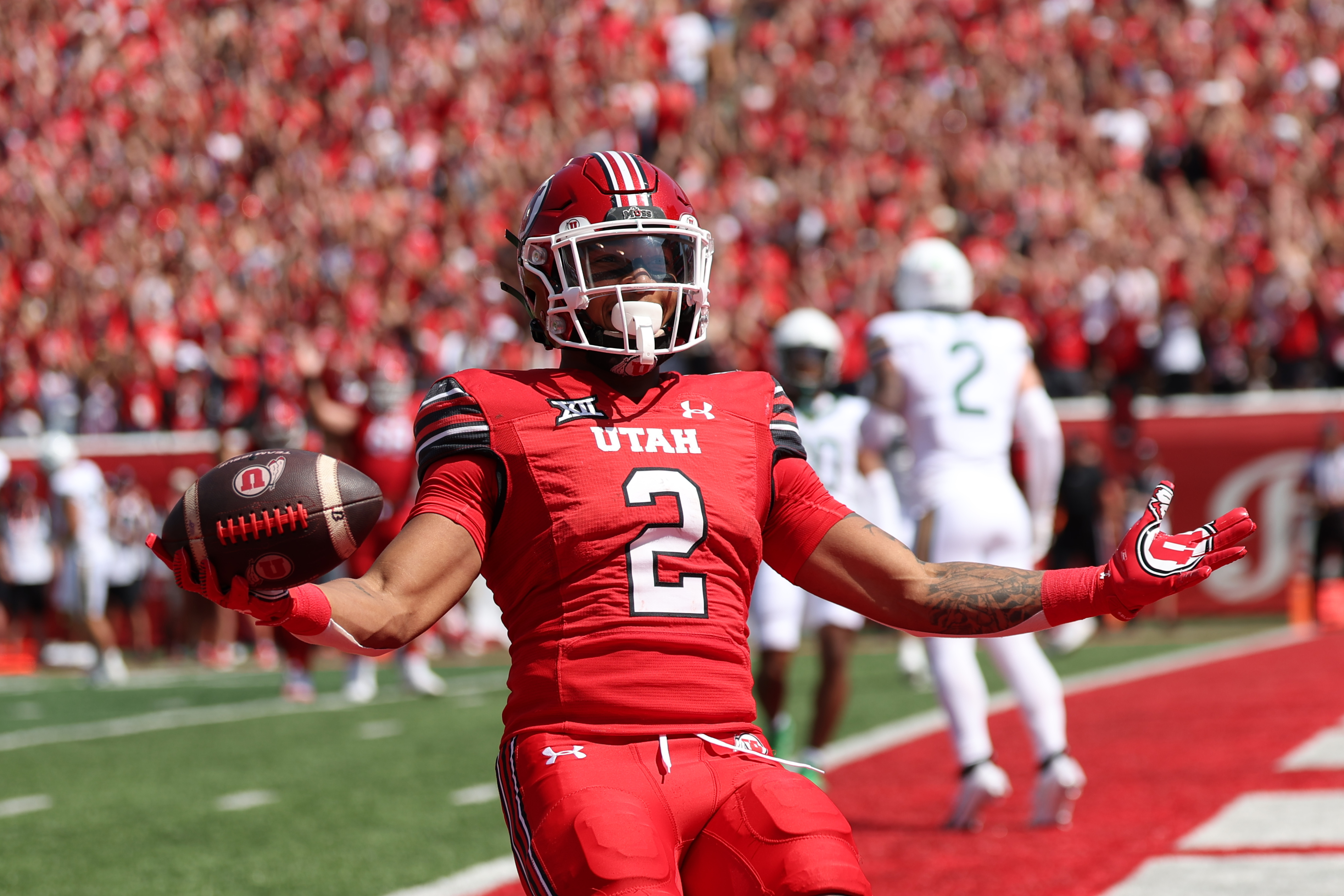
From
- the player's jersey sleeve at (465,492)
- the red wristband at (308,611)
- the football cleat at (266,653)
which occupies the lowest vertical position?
the football cleat at (266,653)

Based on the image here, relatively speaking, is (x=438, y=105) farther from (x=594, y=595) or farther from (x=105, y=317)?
(x=594, y=595)

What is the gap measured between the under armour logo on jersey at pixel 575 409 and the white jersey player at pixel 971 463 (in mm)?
2861

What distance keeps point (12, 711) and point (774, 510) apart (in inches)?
343

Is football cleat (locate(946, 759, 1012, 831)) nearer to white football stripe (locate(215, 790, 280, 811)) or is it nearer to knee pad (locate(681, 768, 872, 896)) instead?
white football stripe (locate(215, 790, 280, 811))

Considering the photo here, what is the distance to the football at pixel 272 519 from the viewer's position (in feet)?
7.66

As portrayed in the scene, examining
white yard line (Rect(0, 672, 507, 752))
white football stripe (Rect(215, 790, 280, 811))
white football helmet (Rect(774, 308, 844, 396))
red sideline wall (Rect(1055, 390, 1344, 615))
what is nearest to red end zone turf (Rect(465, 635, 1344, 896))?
white football helmet (Rect(774, 308, 844, 396))

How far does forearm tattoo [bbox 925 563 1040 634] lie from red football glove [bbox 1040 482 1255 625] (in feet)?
0.33

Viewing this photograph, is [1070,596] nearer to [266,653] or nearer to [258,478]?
[258,478]

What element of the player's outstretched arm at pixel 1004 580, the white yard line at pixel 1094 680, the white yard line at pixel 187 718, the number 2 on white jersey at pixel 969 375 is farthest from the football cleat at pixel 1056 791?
the white yard line at pixel 187 718

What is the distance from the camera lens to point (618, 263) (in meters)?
2.74

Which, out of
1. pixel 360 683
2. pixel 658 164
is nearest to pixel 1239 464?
pixel 360 683

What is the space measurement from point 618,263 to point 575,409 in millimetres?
258

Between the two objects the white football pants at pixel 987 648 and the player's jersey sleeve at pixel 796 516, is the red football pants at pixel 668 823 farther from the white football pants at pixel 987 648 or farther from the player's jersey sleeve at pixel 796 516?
the white football pants at pixel 987 648

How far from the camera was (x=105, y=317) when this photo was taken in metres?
18.3
